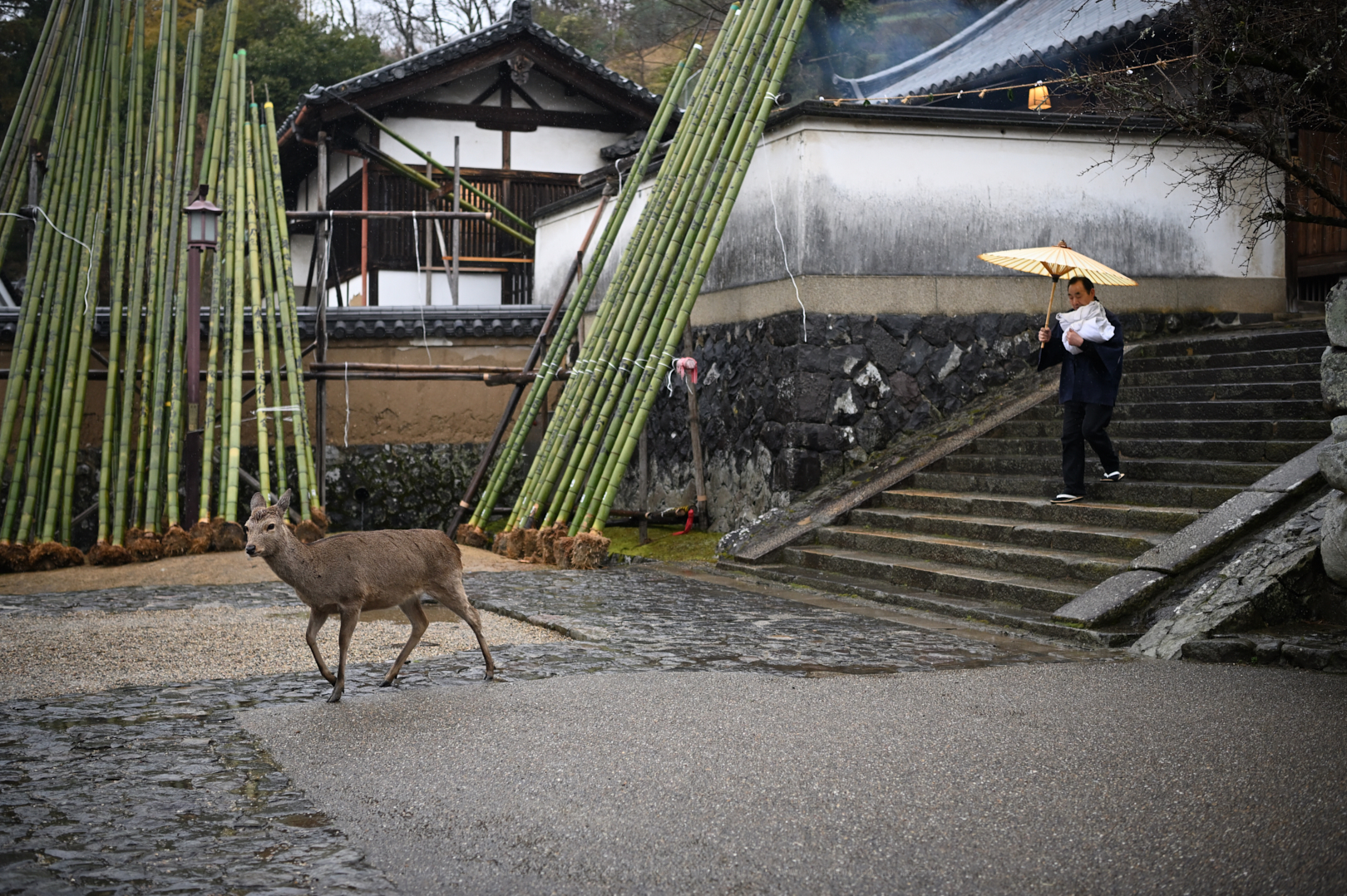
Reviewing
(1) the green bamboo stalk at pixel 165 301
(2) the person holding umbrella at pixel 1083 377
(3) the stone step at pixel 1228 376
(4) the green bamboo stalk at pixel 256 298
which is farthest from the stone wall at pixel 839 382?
(1) the green bamboo stalk at pixel 165 301

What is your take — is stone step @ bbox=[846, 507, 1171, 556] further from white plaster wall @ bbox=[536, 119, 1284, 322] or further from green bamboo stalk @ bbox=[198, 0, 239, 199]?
green bamboo stalk @ bbox=[198, 0, 239, 199]

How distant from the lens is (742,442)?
11500 millimetres

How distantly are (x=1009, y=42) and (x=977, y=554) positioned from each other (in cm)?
974

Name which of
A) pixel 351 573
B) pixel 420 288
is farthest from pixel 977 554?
pixel 420 288

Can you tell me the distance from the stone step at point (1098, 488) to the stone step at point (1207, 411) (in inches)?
34.9

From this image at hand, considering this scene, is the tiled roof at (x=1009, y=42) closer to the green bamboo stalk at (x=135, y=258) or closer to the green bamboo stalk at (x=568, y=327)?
the green bamboo stalk at (x=568, y=327)

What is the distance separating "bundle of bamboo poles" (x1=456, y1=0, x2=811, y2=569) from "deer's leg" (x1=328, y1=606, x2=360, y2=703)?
16.6 feet

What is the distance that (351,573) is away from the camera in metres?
5.43

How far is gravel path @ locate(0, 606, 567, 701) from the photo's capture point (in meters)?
5.86

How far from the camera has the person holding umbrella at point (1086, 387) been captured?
27.5 feet

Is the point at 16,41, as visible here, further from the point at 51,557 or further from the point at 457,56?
the point at 51,557

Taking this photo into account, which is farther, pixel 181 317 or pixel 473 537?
pixel 473 537

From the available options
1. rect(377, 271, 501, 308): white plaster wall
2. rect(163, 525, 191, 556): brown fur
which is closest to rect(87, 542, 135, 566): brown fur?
rect(163, 525, 191, 556): brown fur

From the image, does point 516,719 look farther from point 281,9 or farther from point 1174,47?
point 281,9
